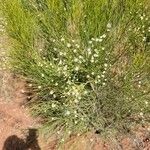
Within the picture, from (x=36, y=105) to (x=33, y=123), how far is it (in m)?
0.29

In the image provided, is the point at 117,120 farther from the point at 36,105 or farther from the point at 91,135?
the point at 36,105

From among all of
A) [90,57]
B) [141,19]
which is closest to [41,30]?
[90,57]

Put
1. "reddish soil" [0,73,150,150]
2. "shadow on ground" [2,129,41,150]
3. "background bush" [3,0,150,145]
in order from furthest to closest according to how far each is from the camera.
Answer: "shadow on ground" [2,129,41,150]
"reddish soil" [0,73,150,150]
"background bush" [3,0,150,145]

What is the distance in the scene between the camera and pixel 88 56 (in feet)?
15.9

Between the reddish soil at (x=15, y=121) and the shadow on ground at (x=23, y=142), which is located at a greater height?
the reddish soil at (x=15, y=121)

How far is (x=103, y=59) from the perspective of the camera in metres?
4.91

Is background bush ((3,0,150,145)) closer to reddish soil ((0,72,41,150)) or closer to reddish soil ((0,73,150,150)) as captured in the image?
reddish soil ((0,73,150,150))

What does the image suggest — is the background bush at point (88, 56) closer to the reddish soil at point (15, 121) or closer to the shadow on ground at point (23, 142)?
the shadow on ground at point (23, 142)

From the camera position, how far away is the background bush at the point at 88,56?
479 cm

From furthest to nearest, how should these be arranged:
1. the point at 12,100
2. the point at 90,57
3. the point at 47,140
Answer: the point at 12,100, the point at 47,140, the point at 90,57

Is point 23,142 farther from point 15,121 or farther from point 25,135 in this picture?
point 15,121

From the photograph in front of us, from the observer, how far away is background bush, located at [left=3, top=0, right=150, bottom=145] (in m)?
4.79

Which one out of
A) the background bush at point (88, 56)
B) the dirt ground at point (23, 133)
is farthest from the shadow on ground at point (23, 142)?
the background bush at point (88, 56)

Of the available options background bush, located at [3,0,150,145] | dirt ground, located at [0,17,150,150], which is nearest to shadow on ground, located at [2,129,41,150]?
dirt ground, located at [0,17,150,150]
